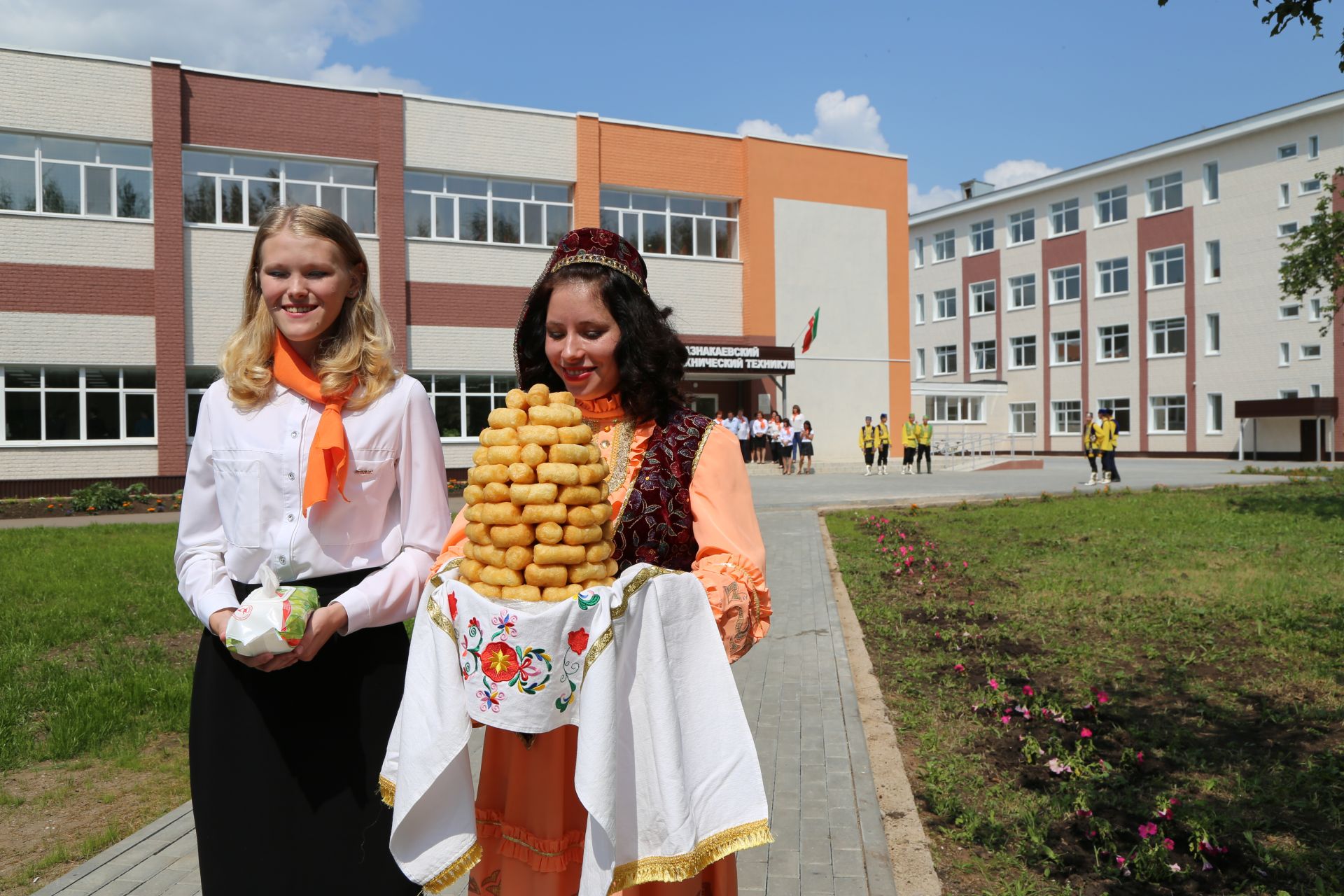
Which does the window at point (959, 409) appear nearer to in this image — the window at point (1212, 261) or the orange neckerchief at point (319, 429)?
the window at point (1212, 261)

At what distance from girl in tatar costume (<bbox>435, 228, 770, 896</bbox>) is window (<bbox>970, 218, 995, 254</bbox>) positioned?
56961 mm

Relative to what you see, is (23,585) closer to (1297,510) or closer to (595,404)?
(595,404)

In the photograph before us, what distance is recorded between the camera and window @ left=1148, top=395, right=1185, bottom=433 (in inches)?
1797

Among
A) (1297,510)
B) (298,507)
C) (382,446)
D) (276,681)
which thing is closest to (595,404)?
(382,446)

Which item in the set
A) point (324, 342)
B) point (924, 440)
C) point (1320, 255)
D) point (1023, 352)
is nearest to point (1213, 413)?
point (1023, 352)

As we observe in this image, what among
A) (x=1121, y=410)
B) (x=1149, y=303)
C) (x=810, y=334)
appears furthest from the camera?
(x=1121, y=410)

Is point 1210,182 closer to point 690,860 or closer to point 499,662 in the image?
point 690,860

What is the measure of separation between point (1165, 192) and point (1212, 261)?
432 cm

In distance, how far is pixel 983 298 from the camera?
183 ft

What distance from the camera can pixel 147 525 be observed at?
16.8m

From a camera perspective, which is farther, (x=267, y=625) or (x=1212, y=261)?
(x=1212, y=261)

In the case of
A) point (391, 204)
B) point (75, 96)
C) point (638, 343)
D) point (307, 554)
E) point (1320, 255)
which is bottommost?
point (307, 554)

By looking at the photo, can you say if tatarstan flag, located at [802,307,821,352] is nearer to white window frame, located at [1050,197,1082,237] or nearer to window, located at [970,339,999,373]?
white window frame, located at [1050,197,1082,237]

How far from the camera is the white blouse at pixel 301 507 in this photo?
245cm
